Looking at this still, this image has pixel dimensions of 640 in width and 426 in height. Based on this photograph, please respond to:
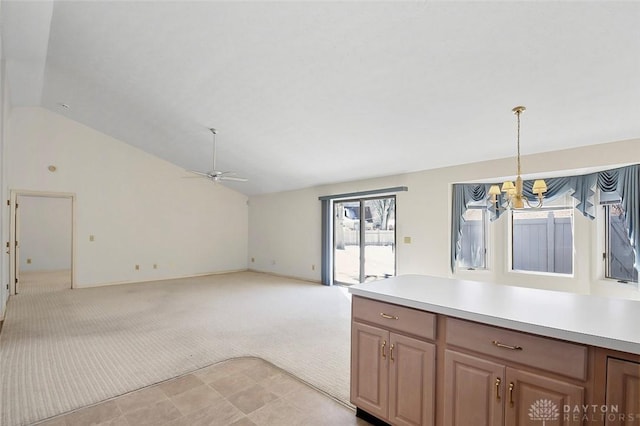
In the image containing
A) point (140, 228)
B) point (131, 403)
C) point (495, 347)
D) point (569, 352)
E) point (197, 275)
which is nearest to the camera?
point (569, 352)

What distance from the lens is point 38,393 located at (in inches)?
90.8

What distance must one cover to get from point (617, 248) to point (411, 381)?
4167 millimetres

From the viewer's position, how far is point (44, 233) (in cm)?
838

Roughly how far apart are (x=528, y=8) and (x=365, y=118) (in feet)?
6.49

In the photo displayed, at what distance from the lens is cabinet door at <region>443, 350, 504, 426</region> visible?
1383 millimetres

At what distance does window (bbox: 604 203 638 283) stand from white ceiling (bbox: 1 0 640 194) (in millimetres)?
1153

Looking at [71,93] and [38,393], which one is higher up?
[71,93]

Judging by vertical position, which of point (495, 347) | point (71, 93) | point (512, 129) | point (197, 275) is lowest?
point (197, 275)

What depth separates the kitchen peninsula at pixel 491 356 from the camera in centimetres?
116

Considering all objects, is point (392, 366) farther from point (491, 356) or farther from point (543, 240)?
point (543, 240)

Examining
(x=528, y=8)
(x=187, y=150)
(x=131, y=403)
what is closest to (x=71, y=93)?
(x=187, y=150)

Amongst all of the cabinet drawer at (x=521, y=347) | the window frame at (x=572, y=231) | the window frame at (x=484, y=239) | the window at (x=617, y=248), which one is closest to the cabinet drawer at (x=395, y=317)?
the cabinet drawer at (x=521, y=347)

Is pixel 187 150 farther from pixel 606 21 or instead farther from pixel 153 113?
pixel 606 21

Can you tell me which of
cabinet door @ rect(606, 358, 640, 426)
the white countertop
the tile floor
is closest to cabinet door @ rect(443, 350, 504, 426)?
the white countertop
